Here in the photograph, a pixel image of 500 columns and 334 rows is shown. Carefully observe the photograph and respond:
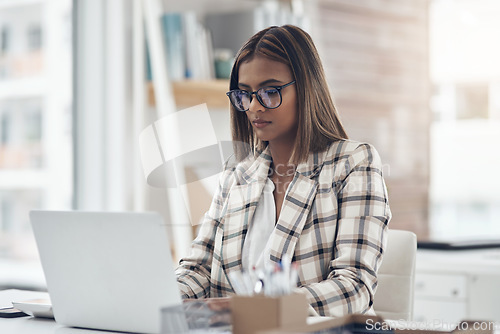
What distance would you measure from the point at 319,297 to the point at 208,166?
993mm

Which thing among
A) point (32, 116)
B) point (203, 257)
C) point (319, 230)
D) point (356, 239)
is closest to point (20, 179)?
point (32, 116)

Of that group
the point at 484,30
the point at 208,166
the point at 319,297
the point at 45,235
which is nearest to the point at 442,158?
the point at 484,30

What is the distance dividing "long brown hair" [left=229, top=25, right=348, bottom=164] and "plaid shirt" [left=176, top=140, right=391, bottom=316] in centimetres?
4

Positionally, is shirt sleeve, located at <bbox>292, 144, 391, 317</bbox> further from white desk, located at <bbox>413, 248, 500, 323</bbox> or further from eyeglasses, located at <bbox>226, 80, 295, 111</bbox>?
white desk, located at <bbox>413, 248, 500, 323</bbox>

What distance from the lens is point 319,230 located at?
1543 mm

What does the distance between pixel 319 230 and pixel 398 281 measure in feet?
0.85

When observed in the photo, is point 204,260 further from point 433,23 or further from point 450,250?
point 433,23

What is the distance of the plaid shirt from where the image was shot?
1.43 meters

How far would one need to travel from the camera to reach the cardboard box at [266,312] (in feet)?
3.14

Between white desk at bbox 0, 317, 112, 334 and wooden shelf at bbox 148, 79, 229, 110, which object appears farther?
wooden shelf at bbox 148, 79, 229, 110

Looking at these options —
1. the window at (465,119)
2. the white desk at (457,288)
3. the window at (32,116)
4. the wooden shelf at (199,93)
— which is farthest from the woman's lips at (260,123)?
the window at (465,119)

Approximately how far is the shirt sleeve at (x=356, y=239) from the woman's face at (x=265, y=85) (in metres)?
0.18

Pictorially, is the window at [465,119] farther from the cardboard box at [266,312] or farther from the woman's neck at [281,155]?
the cardboard box at [266,312]

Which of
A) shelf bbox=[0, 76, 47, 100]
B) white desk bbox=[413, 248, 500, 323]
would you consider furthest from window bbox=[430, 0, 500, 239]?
shelf bbox=[0, 76, 47, 100]
